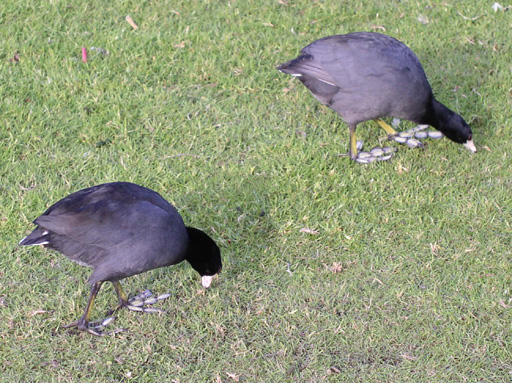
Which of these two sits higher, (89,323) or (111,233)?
(111,233)

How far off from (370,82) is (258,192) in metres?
1.12

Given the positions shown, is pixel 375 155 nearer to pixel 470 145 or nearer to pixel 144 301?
pixel 470 145

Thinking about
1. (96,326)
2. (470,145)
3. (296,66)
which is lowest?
(96,326)

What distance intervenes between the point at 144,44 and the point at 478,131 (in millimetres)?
3019

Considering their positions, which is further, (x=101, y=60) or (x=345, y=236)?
(x=101, y=60)

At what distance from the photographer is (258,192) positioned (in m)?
4.32

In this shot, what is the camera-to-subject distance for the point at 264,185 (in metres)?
4.37

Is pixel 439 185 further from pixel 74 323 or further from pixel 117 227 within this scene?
pixel 74 323

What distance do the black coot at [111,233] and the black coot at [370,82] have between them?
1669 millimetres

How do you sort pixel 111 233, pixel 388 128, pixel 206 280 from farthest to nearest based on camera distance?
pixel 388 128 < pixel 206 280 < pixel 111 233

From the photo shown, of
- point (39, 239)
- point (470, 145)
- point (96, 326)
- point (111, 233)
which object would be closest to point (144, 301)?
point (96, 326)

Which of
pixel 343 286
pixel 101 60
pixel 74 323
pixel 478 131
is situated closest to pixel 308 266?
pixel 343 286

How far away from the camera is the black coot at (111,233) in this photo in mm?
3217

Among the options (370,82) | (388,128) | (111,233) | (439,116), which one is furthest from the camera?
(388,128)
